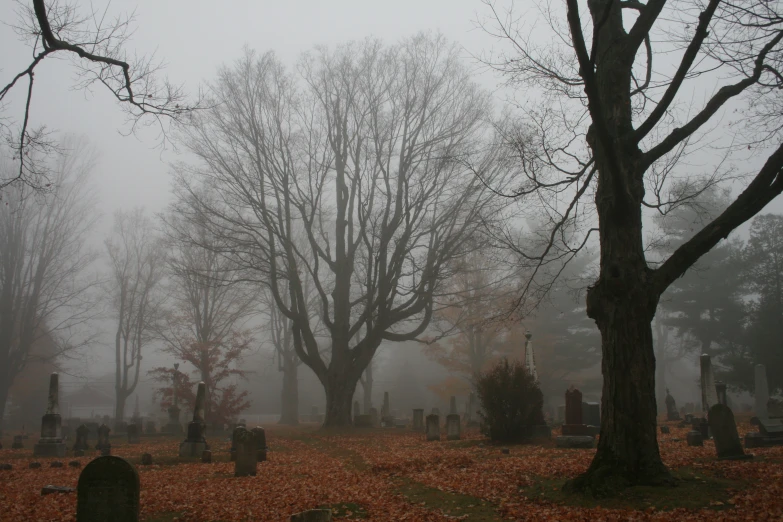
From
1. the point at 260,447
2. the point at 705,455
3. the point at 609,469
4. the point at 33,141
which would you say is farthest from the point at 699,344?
the point at 33,141

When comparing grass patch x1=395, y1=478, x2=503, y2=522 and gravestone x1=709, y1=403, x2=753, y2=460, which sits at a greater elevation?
gravestone x1=709, y1=403, x2=753, y2=460

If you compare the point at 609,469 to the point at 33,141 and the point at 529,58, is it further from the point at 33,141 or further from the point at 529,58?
the point at 33,141

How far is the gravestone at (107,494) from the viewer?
19.5 feet

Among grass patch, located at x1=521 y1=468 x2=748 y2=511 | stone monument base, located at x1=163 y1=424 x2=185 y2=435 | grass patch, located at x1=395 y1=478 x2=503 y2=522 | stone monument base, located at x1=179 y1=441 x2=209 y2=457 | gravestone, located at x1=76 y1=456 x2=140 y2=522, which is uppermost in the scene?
gravestone, located at x1=76 y1=456 x2=140 y2=522

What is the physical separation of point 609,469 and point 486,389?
8341mm

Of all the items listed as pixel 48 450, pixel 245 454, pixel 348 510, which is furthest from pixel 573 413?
pixel 48 450

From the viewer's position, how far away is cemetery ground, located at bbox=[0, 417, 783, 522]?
6.22 meters

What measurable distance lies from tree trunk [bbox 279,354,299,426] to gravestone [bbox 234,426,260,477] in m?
24.4

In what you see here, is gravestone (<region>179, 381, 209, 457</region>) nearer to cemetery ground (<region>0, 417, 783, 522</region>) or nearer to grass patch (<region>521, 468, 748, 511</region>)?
cemetery ground (<region>0, 417, 783, 522</region>)

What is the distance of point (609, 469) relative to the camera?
22.2 feet

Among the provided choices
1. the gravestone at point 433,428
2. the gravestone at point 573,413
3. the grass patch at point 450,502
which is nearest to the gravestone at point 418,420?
the gravestone at point 433,428

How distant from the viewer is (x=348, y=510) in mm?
7410

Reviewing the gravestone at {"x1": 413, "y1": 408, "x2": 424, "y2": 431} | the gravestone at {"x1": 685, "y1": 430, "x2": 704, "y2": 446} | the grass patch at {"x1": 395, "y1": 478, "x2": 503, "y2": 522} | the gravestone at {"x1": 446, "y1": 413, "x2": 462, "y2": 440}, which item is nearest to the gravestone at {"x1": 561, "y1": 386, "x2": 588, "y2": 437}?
the gravestone at {"x1": 685, "y1": 430, "x2": 704, "y2": 446}

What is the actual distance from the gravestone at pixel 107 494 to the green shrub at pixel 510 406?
1028 centimetres
